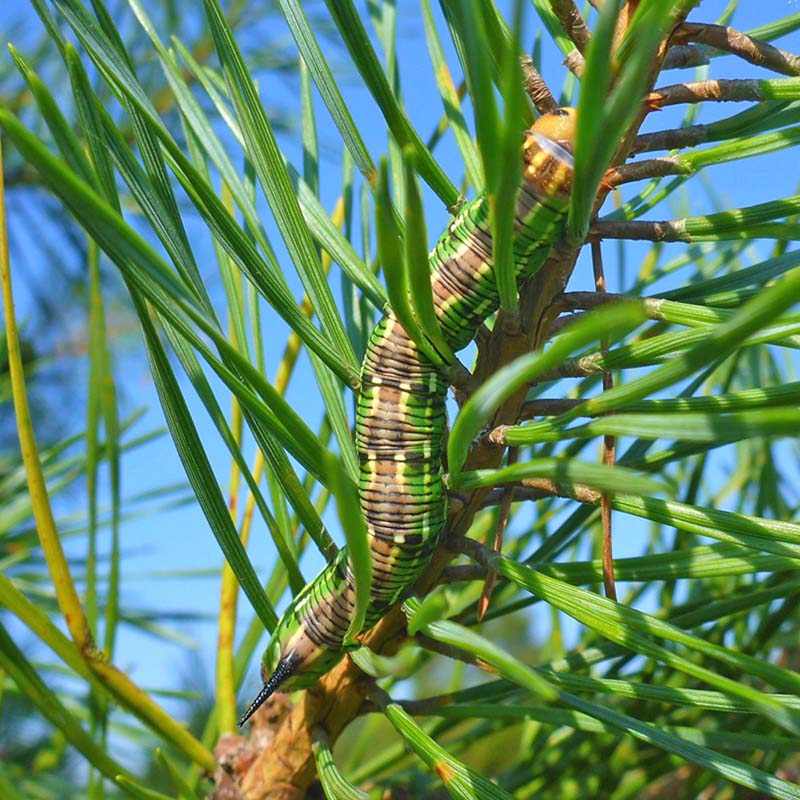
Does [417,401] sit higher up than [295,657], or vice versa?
[417,401]

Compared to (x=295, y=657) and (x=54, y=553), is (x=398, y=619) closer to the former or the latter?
(x=295, y=657)

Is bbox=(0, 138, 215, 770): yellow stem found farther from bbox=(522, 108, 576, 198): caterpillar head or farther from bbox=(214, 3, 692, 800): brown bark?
bbox=(522, 108, 576, 198): caterpillar head

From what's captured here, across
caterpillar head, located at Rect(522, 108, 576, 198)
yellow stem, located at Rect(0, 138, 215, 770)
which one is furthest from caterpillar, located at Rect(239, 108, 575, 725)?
yellow stem, located at Rect(0, 138, 215, 770)

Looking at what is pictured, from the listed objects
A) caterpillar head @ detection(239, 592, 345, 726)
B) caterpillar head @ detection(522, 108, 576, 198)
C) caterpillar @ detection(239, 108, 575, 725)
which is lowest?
caterpillar head @ detection(239, 592, 345, 726)

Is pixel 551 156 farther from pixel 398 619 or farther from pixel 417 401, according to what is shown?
pixel 398 619

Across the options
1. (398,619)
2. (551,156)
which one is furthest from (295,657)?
(551,156)

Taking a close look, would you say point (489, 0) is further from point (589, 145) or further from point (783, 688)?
point (783, 688)
